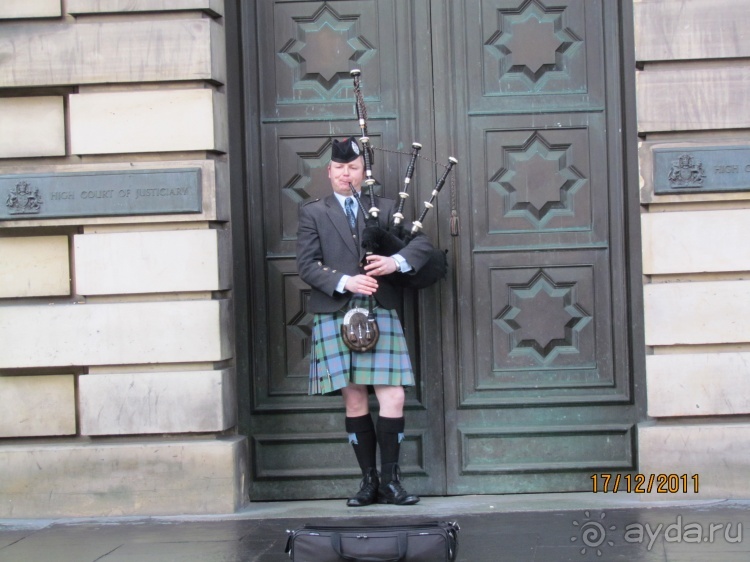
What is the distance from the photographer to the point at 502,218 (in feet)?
24.1

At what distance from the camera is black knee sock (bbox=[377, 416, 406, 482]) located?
272 inches

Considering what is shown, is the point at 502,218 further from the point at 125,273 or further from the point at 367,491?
the point at 125,273

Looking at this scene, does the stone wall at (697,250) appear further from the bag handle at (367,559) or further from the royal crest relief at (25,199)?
the royal crest relief at (25,199)

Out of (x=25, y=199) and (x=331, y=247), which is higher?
(x=25, y=199)

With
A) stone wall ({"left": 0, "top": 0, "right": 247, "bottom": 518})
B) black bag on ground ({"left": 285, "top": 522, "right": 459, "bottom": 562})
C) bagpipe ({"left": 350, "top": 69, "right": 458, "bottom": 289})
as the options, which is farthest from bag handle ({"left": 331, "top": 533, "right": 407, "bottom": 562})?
bagpipe ({"left": 350, "top": 69, "right": 458, "bottom": 289})

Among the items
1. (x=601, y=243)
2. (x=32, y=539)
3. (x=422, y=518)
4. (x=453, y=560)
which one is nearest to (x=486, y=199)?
(x=601, y=243)

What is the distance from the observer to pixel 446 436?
7363mm

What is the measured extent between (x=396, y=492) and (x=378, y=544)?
1.70 m

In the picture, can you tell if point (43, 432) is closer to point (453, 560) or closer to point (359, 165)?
point (359, 165)

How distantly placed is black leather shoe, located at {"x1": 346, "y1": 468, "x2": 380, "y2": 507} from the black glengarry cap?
6.13 feet

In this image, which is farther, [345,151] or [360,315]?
[345,151]

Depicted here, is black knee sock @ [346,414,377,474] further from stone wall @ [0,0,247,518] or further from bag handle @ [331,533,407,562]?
bag handle @ [331,533,407,562]

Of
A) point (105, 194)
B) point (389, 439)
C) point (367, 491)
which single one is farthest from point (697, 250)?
point (105, 194)

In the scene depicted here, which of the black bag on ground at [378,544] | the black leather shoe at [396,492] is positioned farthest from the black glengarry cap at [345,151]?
the black bag on ground at [378,544]
